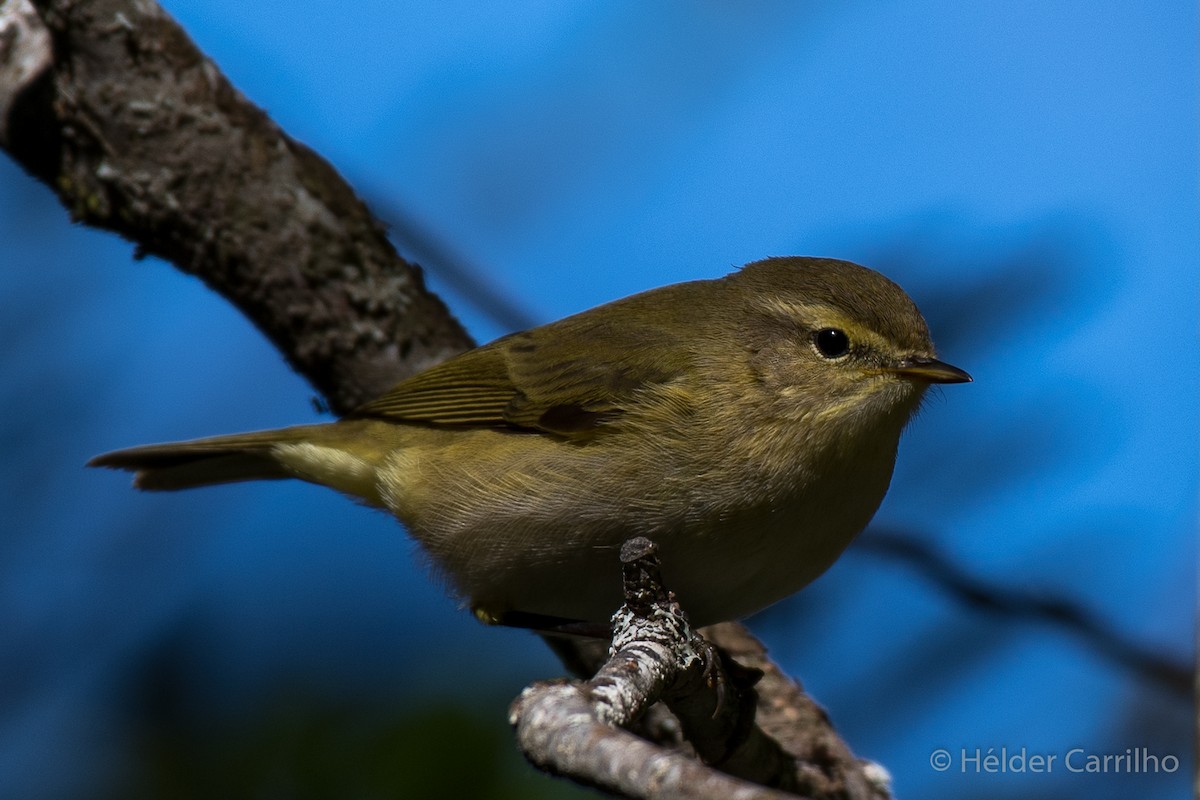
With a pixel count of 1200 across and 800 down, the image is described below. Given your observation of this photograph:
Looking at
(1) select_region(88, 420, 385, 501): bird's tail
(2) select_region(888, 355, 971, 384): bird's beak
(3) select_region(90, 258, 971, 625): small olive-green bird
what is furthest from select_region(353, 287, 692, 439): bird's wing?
(2) select_region(888, 355, 971, 384): bird's beak

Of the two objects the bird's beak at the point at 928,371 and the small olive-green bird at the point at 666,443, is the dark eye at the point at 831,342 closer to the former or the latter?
the small olive-green bird at the point at 666,443

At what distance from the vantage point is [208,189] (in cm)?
446

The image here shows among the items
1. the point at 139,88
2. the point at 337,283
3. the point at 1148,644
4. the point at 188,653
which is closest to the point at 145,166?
the point at 139,88

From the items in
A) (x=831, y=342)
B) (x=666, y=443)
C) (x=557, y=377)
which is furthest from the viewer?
(x=557, y=377)

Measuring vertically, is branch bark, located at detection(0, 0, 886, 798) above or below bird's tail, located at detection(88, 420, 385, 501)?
above

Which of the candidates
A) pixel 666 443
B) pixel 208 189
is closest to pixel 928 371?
pixel 666 443

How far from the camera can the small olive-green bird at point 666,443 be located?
328 centimetres

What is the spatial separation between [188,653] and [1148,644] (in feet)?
13.2

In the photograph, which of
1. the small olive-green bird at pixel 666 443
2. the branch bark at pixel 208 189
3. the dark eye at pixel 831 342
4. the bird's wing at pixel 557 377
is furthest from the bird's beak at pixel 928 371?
the branch bark at pixel 208 189

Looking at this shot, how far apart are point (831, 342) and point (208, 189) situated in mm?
2523

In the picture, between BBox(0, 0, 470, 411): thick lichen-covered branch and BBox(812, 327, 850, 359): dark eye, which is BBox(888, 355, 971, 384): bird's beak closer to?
BBox(812, 327, 850, 359): dark eye

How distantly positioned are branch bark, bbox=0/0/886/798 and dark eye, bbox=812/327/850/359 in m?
1.35

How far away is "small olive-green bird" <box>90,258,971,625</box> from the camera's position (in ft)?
10.8

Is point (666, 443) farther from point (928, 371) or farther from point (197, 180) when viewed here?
point (197, 180)
